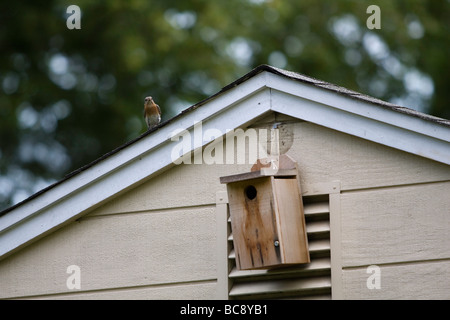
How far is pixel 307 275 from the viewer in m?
4.91

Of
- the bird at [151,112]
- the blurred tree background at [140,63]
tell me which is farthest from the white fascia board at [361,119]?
the blurred tree background at [140,63]

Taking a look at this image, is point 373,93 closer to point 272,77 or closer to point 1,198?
point 1,198

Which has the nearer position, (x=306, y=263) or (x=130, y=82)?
(x=306, y=263)

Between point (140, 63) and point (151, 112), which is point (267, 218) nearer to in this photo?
point (151, 112)

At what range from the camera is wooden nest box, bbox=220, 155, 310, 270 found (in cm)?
475

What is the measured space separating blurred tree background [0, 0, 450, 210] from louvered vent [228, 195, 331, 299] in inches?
452

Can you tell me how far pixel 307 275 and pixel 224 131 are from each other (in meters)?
0.91

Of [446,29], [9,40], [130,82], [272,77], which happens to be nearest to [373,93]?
[446,29]

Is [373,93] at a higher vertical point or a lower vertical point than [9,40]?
lower

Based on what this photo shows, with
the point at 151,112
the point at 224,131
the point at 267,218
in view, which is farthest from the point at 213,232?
the point at 151,112

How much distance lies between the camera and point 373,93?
17.6 metres

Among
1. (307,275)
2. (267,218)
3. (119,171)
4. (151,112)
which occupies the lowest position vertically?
(307,275)
